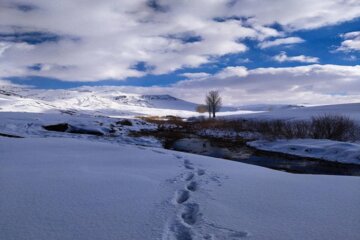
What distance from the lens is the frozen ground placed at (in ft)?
11.5

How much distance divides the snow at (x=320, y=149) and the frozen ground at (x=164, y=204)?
328 inches

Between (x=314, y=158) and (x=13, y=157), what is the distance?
12.9 metres

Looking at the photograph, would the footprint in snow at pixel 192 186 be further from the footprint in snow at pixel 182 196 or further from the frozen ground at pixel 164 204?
the footprint in snow at pixel 182 196

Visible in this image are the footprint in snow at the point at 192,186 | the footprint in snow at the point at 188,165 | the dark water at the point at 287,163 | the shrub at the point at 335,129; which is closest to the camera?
the footprint in snow at the point at 192,186

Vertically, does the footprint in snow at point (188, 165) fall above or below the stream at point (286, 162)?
above

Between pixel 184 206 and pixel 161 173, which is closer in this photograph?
Result: pixel 184 206

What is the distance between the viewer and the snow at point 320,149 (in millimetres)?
14232

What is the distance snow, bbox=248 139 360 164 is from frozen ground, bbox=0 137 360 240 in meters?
8.33

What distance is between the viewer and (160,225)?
3662 mm

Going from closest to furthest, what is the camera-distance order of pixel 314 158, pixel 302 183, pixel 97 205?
pixel 97 205 < pixel 302 183 < pixel 314 158

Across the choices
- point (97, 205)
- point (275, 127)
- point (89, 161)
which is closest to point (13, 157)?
point (89, 161)

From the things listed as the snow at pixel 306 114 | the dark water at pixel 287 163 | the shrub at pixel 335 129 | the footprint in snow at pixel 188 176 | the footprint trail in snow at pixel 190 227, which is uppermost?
the snow at pixel 306 114

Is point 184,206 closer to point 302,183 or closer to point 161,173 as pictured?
point 161,173

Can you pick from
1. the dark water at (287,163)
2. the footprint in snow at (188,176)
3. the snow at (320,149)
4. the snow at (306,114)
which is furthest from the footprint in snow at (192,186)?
the snow at (306,114)
